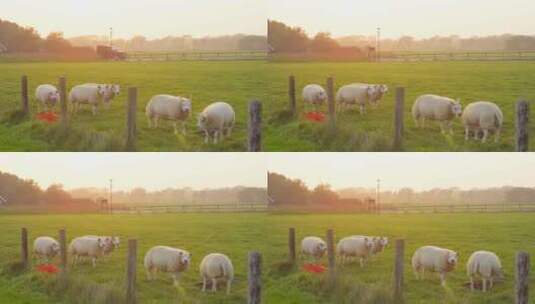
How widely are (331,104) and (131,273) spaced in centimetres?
249

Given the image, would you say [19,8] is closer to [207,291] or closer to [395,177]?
[207,291]

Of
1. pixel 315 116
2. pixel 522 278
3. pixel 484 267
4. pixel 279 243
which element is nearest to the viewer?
pixel 522 278

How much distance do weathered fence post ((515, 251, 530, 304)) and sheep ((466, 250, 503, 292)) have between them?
0.17 meters

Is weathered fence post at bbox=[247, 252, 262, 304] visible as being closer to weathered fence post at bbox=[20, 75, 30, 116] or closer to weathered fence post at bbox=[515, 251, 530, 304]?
weathered fence post at bbox=[515, 251, 530, 304]

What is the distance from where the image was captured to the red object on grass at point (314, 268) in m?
8.92

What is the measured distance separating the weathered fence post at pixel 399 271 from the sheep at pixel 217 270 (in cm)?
154

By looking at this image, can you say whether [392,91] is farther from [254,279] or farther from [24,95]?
[24,95]

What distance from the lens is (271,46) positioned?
8852mm

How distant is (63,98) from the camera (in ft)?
29.5

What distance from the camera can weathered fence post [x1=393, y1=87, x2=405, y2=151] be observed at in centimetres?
876

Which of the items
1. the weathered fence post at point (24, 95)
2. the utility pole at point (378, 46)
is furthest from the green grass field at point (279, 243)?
the utility pole at point (378, 46)

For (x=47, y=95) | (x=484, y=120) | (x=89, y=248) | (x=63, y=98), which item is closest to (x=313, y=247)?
(x=484, y=120)

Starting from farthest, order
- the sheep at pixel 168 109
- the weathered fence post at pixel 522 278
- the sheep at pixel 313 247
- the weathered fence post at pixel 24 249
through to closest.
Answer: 1. the weathered fence post at pixel 24 249
2. the sheep at pixel 313 247
3. the sheep at pixel 168 109
4. the weathered fence post at pixel 522 278

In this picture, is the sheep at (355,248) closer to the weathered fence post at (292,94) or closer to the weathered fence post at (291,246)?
the weathered fence post at (291,246)
